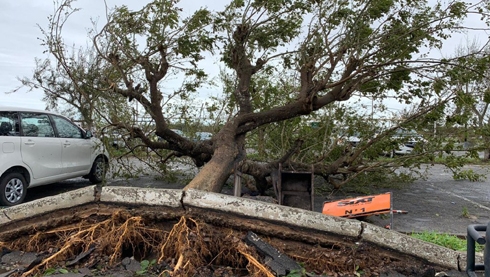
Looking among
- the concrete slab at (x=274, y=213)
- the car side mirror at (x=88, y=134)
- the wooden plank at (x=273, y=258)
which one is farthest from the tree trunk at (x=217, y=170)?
the car side mirror at (x=88, y=134)

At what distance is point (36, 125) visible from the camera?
7645 millimetres

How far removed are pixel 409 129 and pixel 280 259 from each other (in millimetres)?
5554

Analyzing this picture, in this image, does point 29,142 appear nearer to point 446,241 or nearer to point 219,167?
point 219,167

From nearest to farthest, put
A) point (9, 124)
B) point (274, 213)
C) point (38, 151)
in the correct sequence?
point (274, 213) < point (9, 124) < point (38, 151)

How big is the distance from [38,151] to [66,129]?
1.09 metres

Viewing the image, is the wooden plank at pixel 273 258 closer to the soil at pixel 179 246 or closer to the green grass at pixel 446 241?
the soil at pixel 179 246

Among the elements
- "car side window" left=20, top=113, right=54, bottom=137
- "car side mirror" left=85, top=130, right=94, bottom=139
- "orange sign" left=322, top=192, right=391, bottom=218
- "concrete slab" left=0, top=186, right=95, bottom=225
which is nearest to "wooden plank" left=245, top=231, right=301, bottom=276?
"concrete slab" left=0, top=186, right=95, bottom=225

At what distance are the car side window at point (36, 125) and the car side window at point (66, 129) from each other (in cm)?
23

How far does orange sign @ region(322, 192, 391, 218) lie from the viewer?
5.13 meters

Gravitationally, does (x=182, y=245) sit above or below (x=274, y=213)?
below

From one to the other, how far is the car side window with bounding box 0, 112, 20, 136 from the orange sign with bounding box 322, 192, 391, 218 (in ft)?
18.1

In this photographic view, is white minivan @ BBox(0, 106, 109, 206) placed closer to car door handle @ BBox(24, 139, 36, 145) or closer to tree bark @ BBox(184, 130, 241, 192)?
car door handle @ BBox(24, 139, 36, 145)

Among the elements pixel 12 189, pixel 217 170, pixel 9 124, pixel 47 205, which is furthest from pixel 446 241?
pixel 9 124

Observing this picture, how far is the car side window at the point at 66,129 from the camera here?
8.24 metres
